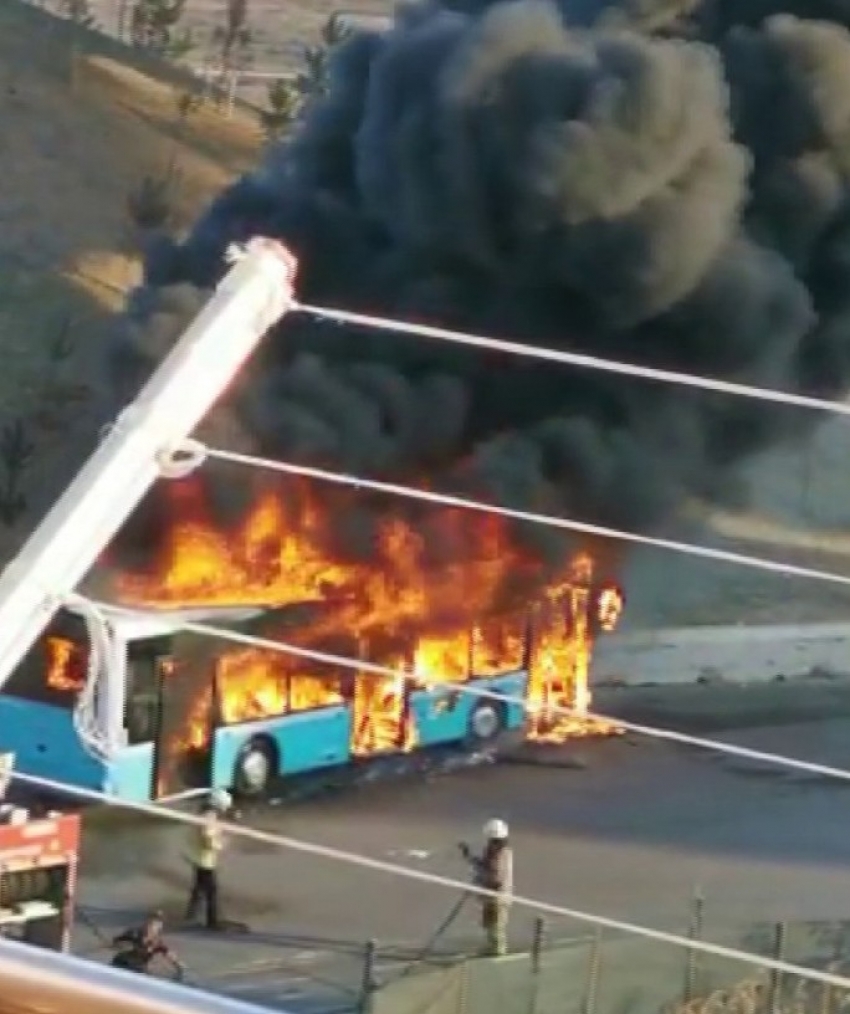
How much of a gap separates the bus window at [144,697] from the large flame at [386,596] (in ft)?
3.21

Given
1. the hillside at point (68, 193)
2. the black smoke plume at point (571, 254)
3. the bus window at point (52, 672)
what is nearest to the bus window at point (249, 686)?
the bus window at point (52, 672)

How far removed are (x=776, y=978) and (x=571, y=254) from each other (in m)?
11.6

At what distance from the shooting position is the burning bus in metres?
15.8

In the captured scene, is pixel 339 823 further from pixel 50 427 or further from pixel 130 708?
pixel 50 427

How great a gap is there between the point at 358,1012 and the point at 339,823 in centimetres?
551

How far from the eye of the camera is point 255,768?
1644cm

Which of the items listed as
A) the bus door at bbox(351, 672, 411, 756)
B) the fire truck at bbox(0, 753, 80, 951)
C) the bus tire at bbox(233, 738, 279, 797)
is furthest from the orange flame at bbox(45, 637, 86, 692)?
the fire truck at bbox(0, 753, 80, 951)

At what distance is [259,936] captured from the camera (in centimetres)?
1314

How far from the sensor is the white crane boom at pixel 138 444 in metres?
2.76

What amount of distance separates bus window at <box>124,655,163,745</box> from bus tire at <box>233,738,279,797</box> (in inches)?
28.2

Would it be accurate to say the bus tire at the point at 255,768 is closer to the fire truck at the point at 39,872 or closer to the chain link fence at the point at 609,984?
the fire truck at the point at 39,872

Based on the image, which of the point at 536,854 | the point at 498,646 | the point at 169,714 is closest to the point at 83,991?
the point at 536,854

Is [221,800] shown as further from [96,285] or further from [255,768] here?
[96,285]

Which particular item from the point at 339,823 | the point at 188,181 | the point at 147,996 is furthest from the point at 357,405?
the point at 147,996
